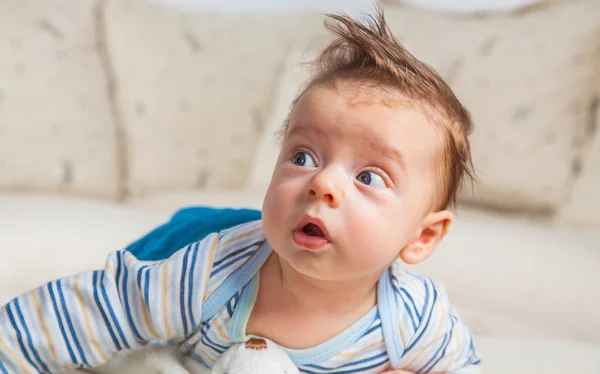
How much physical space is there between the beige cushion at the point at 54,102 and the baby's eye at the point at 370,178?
1321mm

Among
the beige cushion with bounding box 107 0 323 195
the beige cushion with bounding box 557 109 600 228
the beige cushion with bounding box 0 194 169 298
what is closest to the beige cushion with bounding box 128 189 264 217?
the beige cushion with bounding box 107 0 323 195

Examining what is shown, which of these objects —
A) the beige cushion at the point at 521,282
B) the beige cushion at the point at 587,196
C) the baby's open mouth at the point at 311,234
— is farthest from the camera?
the beige cushion at the point at 587,196

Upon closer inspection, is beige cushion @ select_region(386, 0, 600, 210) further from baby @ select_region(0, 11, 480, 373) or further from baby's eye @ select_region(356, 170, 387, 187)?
baby's eye @ select_region(356, 170, 387, 187)

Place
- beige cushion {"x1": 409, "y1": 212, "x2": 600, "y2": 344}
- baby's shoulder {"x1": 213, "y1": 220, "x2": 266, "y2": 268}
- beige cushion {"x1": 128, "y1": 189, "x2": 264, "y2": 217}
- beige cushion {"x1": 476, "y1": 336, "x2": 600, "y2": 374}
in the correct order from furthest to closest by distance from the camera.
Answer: beige cushion {"x1": 128, "y1": 189, "x2": 264, "y2": 217}
beige cushion {"x1": 409, "y1": 212, "x2": 600, "y2": 344}
beige cushion {"x1": 476, "y1": 336, "x2": 600, "y2": 374}
baby's shoulder {"x1": 213, "y1": 220, "x2": 266, "y2": 268}

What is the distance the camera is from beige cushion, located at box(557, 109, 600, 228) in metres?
1.50

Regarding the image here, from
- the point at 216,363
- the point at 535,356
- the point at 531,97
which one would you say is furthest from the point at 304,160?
the point at 531,97

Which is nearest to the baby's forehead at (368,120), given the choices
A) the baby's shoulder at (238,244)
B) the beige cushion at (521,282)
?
the baby's shoulder at (238,244)

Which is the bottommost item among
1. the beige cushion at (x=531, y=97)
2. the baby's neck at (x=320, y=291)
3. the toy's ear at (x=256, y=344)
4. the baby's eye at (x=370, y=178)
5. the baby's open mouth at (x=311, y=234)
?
the toy's ear at (x=256, y=344)

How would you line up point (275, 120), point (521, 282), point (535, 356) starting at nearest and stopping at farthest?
point (535, 356), point (521, 282), point (275, 120)

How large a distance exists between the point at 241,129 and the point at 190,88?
19 cm

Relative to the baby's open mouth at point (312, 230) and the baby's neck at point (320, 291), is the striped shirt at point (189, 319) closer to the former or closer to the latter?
the baby's neck at point (320, 291)

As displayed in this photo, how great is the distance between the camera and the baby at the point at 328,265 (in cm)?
67

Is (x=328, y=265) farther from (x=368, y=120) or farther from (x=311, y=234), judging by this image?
(x=368, y=120)

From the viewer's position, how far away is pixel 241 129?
2002 millimetres
